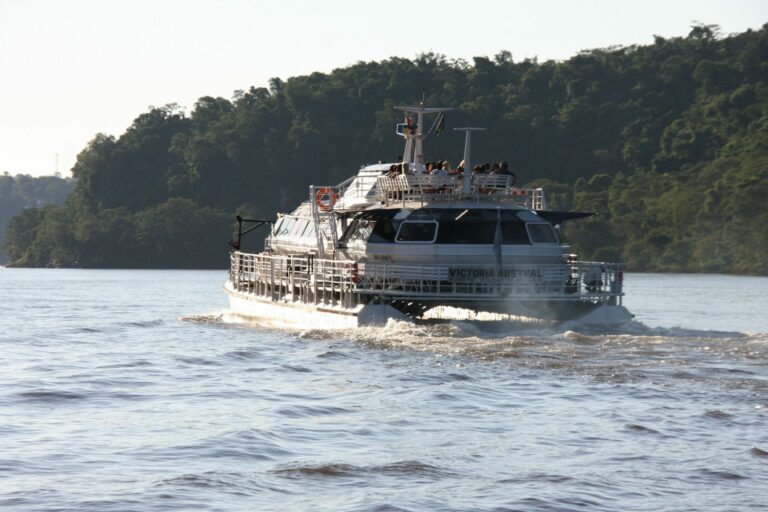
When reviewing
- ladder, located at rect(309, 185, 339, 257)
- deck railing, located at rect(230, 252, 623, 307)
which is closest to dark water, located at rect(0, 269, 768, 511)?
deck railing, located at rect(230, 252, 623, 307)

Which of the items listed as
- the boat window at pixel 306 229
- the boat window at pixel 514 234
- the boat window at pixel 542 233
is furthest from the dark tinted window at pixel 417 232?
the boat window at pixel 306 229

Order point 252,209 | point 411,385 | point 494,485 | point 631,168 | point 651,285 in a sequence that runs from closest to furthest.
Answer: point 494,485, point 411,385, point 651,285, point 631,168, point 252,209

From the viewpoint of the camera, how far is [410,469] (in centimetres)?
1780

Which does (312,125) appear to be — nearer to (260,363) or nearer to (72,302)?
(72,302)

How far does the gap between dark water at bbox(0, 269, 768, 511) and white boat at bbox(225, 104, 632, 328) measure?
2.75ft

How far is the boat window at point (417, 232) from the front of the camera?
34.2 m

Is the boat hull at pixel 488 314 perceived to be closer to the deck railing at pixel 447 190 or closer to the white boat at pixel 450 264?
the white boat at pixel 450 264

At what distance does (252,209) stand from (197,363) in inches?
4721

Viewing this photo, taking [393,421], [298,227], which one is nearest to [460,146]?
[298,227]

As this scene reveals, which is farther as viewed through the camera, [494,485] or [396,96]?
[396,96]

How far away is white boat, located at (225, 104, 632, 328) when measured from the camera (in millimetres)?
32688

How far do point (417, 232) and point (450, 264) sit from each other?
3.97ft

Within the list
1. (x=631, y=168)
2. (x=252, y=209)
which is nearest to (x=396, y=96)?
(x=252, y=209)

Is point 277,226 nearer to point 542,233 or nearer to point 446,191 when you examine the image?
point 446,191
